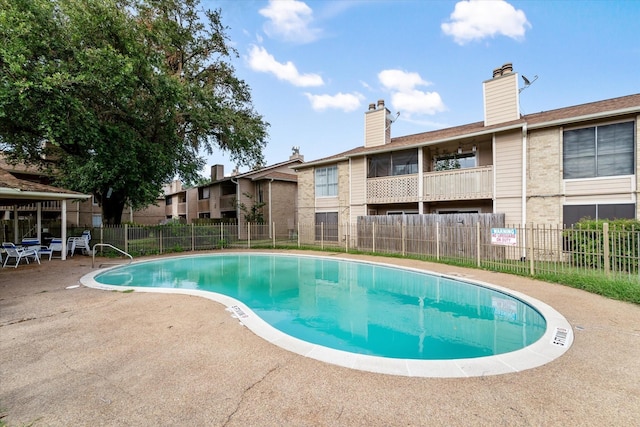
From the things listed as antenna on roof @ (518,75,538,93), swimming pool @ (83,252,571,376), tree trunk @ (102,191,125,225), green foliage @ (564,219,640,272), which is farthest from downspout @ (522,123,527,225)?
tree trunk @ (102,191,125,225)

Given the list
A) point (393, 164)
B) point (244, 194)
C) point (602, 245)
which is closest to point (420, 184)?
point (393, 164)

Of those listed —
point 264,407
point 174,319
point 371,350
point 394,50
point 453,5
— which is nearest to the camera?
point 264,407

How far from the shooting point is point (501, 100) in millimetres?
14055

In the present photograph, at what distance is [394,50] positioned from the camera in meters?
15.0

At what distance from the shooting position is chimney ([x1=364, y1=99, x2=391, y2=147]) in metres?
17.7

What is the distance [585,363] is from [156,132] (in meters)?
20.3

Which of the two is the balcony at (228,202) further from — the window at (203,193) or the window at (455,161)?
the window at (455,161)

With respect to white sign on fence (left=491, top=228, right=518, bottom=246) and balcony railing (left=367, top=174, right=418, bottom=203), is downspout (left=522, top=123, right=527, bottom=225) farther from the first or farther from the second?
balcony railing (left=367, top=174, right=418, bottom=203)

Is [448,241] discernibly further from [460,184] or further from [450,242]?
[460,184]

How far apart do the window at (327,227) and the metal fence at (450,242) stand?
7cm

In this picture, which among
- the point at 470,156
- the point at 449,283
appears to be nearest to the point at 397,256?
the point at 449,283

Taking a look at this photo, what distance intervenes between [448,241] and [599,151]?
661 cm

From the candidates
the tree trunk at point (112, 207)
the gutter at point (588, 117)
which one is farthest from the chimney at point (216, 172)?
the gutter at point (588, 117)

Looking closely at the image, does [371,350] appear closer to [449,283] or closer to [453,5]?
[449,283]
